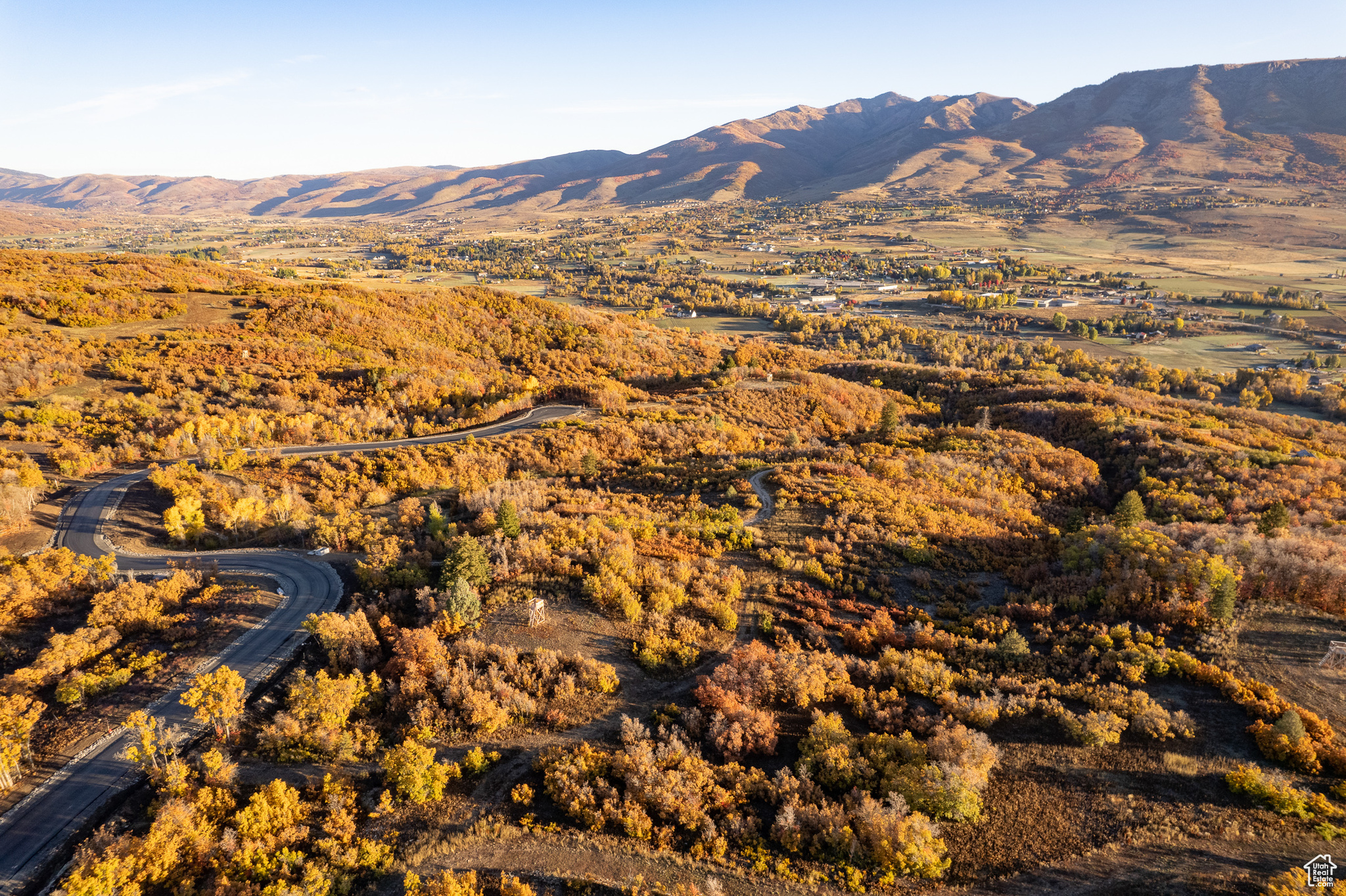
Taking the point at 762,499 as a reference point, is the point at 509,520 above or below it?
above

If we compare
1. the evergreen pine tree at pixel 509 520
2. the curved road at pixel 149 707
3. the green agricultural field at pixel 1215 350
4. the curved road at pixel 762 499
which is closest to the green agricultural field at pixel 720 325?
the green agricultural field at pixel 1215 350

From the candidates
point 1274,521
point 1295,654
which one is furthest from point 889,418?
point 1295,654

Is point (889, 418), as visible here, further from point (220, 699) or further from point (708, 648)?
point (220, 699)

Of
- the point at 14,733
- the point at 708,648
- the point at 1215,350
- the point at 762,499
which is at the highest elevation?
the point at 14,733

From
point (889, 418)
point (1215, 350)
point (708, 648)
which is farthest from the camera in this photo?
point (1215, 350)

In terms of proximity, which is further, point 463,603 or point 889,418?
point 889,418

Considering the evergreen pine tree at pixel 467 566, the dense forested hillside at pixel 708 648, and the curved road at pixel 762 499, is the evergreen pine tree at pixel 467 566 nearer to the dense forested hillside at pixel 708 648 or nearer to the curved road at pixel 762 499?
the dense forested hillside at pixel 708 648

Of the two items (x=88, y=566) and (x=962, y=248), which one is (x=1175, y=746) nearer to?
(x=88, y=566)

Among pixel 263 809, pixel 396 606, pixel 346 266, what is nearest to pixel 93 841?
pixel 263 809

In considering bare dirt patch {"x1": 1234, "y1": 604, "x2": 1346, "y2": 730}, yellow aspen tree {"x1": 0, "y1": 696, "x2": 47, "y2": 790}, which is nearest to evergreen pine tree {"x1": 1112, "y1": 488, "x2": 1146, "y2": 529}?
bare dirt patch {"x1": 1234, "y1": 604, "x2": 1346, "y2": 730}
